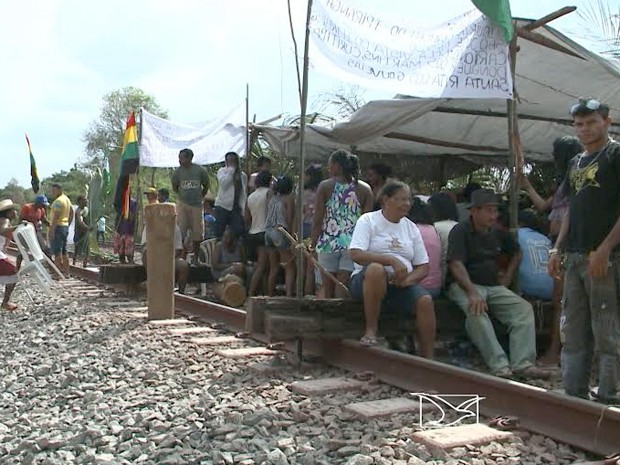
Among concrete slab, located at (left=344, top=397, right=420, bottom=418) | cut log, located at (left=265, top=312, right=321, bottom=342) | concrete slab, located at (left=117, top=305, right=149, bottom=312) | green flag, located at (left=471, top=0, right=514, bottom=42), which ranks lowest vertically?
concrete slab, located at (left=117, top=305, right=149, bottom=312)

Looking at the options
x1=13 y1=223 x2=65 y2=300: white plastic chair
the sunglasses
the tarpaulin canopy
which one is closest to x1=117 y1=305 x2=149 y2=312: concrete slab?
x1=13 y1=223 x2=65 y2=300: white plastic chair

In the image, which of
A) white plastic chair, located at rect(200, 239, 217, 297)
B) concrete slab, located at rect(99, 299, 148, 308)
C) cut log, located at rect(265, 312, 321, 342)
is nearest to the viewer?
cut log, located at rect(265, 312, 321, 342)

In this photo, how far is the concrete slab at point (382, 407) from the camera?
162 inches

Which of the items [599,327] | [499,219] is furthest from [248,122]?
[599,327]

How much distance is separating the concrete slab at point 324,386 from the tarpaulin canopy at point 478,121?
3157 mm

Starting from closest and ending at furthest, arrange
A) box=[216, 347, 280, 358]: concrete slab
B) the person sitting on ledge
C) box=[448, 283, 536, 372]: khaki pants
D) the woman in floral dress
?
box=[448, 283, 536, 372]: khaki pants, the person sitting on ledge, box=[216, 347, 280, 358]: concrete slab, the woman in floral dress

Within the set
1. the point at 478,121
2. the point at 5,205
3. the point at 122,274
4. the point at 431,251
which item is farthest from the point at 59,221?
the point at 431,251

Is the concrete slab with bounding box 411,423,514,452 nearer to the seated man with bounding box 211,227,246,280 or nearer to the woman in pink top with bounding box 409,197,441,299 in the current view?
the woman in pink top with bounding box 409,197,441,299

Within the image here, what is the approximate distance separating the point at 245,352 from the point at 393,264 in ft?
5.57

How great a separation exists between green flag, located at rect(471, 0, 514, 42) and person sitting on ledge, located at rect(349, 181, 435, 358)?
5.59 ft

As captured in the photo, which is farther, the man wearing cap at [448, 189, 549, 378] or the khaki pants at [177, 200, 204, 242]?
the khaki pants at [177, 200, 204, 242]

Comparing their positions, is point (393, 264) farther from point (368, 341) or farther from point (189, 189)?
point (189, 189)

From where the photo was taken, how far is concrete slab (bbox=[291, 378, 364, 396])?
15.4ft

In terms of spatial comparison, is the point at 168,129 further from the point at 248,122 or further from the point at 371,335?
the point at 371,335
